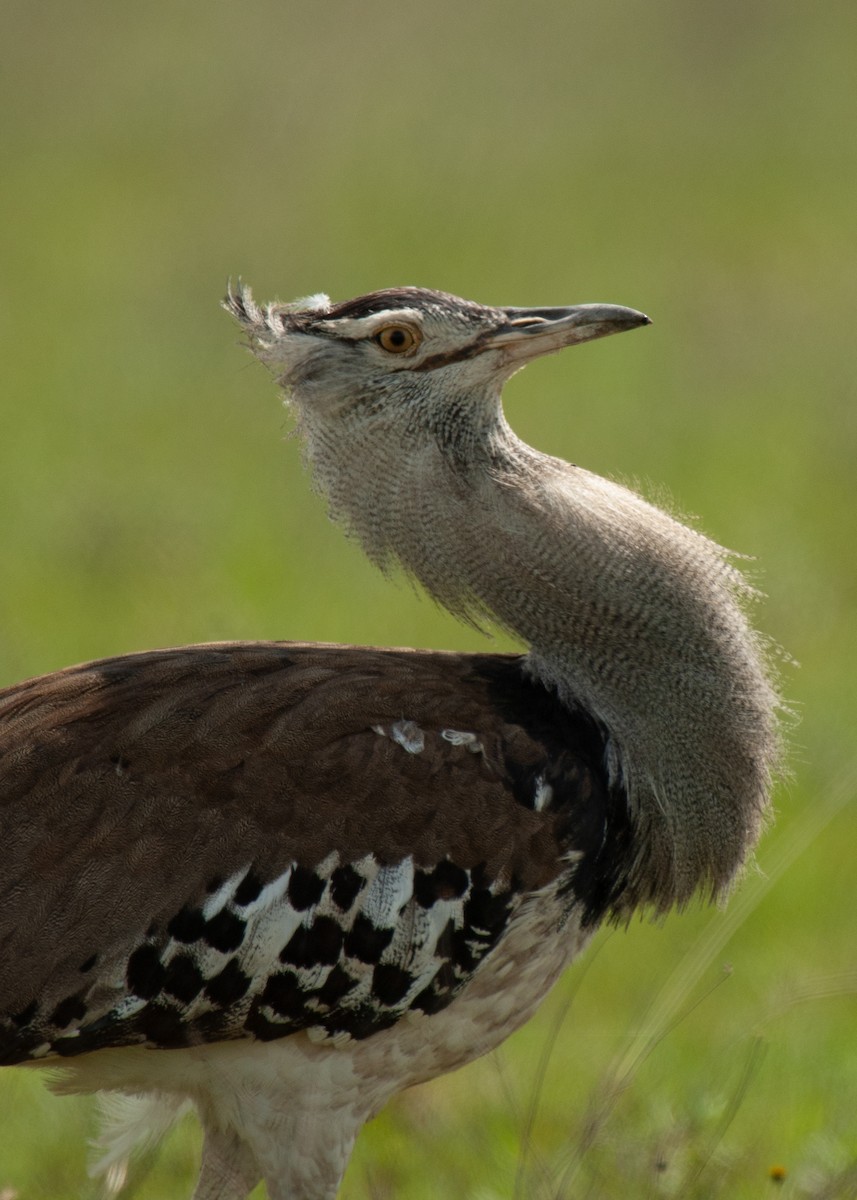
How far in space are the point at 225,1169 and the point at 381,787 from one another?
747 millimetres

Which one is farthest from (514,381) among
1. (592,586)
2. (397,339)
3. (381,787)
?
(381,787)

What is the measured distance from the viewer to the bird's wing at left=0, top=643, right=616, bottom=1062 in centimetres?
274

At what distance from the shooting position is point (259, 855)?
278cm

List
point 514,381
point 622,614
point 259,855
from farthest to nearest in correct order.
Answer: point 514,381
point 622,614
point 259,855

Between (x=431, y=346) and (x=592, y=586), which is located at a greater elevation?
(x=431, y=346)

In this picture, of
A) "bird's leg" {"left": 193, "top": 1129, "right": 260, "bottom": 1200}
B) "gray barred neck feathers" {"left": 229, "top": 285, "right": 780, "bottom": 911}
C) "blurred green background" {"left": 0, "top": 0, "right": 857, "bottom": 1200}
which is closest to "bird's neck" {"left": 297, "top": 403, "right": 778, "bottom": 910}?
"gray barred neck feathers" {"left": 229, "top": 285, "right": 780, "bottom": 911}

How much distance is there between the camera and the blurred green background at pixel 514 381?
368 centimetres

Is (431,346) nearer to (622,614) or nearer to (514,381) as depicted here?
(622,614)

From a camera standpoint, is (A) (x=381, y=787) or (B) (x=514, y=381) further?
(B) (x=514, y=381)

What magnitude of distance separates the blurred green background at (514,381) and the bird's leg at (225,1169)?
0.22 metres

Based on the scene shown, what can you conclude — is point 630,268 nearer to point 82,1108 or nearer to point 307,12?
point 307,12

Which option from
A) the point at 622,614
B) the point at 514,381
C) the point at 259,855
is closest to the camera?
Answer: the point at 259,855

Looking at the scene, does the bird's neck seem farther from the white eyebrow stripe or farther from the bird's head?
the white eyebrow stripe

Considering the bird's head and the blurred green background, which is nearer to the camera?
the bird's head
